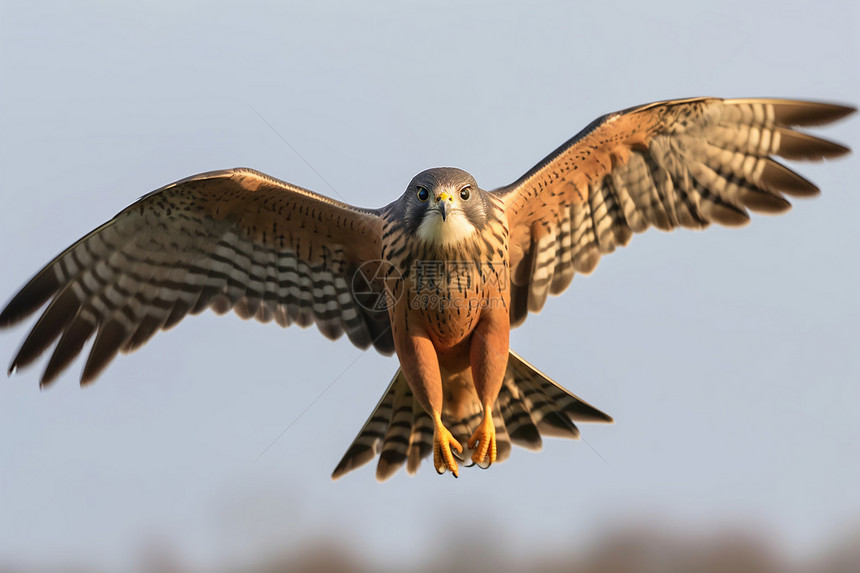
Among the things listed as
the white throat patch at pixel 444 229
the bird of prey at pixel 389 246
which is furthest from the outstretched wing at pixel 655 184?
the white throat patch at pixel 444 229

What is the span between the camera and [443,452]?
6504mm

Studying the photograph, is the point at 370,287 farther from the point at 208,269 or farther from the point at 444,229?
the point at 444,229

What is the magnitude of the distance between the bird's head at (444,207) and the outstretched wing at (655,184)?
2.81 feet

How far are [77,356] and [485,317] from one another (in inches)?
128

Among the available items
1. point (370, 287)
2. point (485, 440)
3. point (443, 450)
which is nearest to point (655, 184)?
point (370, 287)

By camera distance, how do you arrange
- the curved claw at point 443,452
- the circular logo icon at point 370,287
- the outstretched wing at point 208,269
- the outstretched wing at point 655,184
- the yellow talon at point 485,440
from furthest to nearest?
the circular logo icon at point 370,287 < the outstretched wing at point 655,184 < the outstretched wing at point 208,269 < the yellow talon at point 485,440 < the curved claw at point 443,452

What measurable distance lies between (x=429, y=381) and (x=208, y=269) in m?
2.27

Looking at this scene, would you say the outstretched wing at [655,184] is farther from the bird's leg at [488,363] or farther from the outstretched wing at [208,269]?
the outstretched wing at [208,269]

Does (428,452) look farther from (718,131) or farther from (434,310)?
(718,131)

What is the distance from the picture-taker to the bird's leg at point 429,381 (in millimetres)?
6543

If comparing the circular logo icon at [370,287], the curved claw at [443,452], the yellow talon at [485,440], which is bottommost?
the curved claw at [443,452]

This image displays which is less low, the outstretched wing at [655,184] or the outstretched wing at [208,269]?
the outstretched wing at [655,184]

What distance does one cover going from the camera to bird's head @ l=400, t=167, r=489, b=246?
622 cm

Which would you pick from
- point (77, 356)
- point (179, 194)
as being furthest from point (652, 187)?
point (77, 356)
